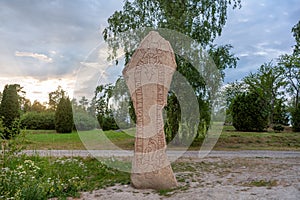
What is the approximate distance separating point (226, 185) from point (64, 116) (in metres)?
15.1

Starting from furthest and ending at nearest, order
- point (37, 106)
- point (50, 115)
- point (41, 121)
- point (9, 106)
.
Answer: point (37, 106) < point (50, 115) < point (41, 121) < point (9, 106)

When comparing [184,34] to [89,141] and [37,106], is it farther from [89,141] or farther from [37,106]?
[37,106]

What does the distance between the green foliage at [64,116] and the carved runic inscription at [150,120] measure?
1417 centimetres

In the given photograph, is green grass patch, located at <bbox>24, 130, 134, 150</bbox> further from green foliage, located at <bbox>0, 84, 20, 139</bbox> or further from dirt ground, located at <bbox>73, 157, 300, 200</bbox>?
dirt ground, located at <bbox>73, 157, 300, 200</bbox>

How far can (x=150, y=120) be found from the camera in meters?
5.71

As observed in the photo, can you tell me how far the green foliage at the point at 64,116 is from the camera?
19188 mm

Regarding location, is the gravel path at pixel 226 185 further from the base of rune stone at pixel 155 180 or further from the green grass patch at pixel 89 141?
the green grass patch at pixel 89 141


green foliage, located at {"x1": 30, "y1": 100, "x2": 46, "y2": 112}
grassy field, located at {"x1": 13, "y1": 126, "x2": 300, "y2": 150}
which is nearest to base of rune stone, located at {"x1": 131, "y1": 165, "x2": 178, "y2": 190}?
grassy field, located at {"x1": 13, "y1": 126, "x2": 300, "y2": 150}

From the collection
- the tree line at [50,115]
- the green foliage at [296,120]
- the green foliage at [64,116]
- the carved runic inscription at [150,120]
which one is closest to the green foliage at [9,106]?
the tree line at [50,115]

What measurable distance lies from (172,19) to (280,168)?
23.3ft

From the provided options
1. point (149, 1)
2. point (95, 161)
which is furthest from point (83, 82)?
point (149, 1)

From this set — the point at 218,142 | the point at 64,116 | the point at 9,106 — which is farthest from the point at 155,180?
the point at 64,116

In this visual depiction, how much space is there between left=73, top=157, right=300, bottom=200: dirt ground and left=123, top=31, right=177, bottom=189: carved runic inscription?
29 centimetres

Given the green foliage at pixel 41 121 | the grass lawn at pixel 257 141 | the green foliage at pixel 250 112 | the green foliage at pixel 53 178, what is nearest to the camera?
the green foliage at pixel 53 178
